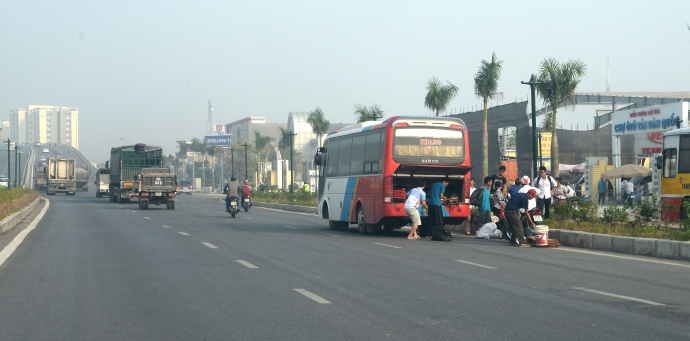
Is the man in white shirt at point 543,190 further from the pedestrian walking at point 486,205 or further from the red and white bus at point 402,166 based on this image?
the red and white bus at point 402,166

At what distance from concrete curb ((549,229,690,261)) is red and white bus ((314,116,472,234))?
3.26 metres

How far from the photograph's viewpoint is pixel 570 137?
56688 mm

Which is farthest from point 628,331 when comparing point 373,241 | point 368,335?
point 373,241

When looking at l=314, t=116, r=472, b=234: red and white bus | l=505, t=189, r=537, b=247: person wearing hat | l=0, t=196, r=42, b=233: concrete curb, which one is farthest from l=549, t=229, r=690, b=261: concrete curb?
l=0, t=196, r=42, b=233: concrete curb

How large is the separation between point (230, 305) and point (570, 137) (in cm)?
5071

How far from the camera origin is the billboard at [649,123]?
39.9m

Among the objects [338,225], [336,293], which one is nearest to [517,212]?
[338,225]

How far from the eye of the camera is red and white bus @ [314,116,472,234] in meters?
21.5

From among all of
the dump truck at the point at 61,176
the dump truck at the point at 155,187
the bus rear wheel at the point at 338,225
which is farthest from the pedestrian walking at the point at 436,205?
the dump truck at the point at 61,176

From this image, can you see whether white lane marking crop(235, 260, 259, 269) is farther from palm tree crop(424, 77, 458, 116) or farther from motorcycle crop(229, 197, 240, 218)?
palm tree crop(424, 77, 458, 116)

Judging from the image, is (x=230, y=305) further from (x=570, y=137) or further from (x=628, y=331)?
(x=570, y=137)

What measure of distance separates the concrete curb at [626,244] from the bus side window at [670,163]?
640 centimetres

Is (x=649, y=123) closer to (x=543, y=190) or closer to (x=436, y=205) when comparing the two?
(x=543, y=190)

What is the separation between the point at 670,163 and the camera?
951 inches
